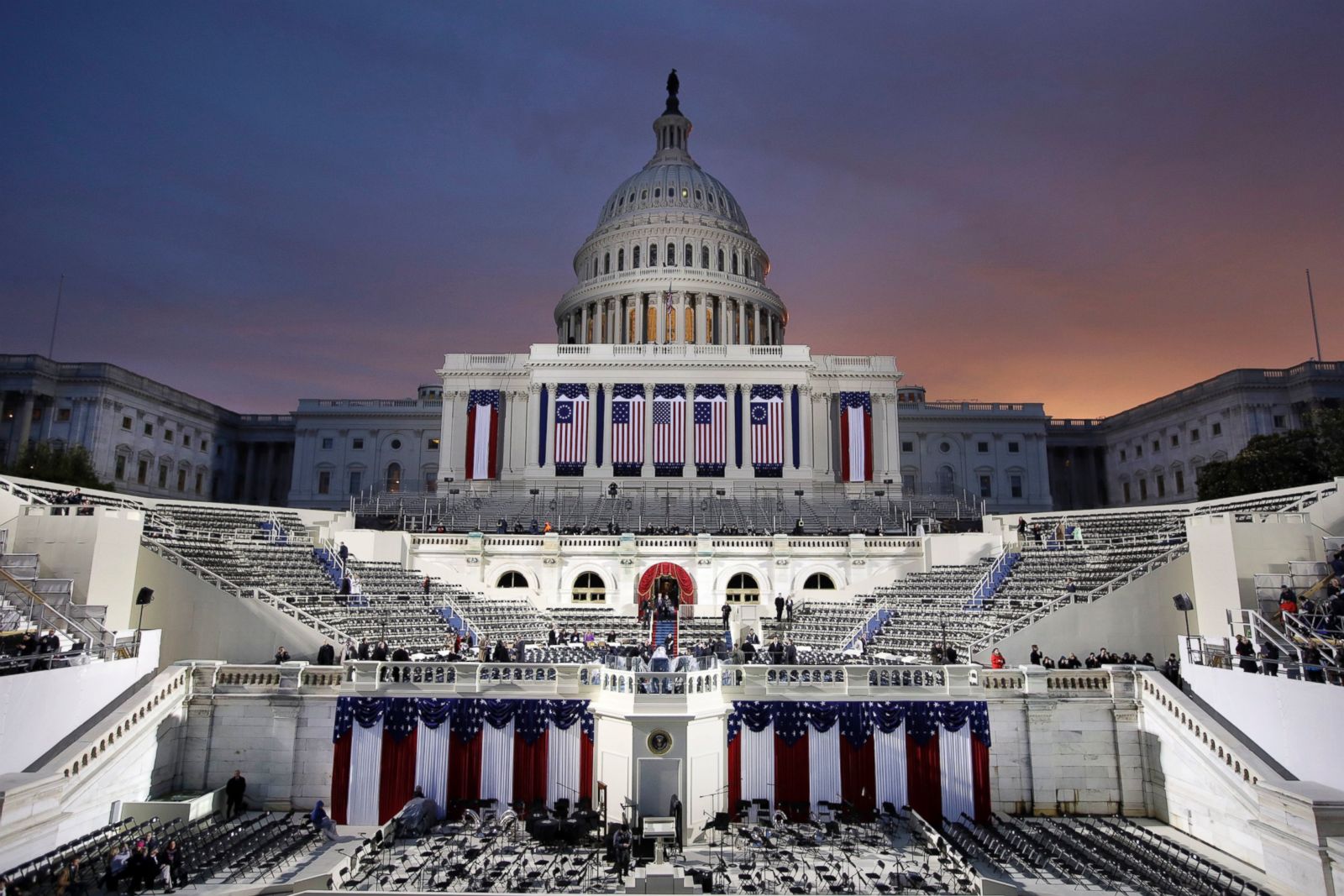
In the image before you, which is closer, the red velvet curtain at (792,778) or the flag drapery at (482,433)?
the red velvet curtain at (792,778)

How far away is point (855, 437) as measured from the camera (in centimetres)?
7181

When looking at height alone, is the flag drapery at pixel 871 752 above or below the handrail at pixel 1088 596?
below

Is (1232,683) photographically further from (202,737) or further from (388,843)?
(202,737)

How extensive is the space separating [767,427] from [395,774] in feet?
166

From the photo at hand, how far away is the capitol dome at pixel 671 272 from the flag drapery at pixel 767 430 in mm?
14727

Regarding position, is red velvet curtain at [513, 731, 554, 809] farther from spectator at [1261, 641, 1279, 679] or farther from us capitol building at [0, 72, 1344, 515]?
us capitol building at [0, 72, 1344, 515]

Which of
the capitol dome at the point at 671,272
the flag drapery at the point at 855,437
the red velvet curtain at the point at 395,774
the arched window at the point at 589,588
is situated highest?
the capitol dome at the point at 671,272

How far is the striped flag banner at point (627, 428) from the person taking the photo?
69062 millimetres

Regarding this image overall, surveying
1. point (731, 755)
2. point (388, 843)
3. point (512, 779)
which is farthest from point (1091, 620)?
point (388, 843)

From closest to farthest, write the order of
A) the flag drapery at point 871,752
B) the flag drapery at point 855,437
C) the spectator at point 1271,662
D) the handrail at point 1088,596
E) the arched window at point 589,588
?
the spectator at point 1271,662 < the flag drapery at point 871,752 < the handrail at point 1088,596 < the arched window at point 589,588 < the flag drapery at point 855,437

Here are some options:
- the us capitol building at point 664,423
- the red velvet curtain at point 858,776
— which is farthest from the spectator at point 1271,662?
the us capitol building at point 664,423

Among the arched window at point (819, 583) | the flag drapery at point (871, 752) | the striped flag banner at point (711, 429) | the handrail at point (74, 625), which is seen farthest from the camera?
the striped flag banner at point (711, 429)

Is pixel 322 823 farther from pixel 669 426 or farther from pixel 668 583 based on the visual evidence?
pixel 669 426

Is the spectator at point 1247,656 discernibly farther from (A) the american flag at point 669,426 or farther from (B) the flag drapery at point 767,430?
(A) the american flag at point 669,426
